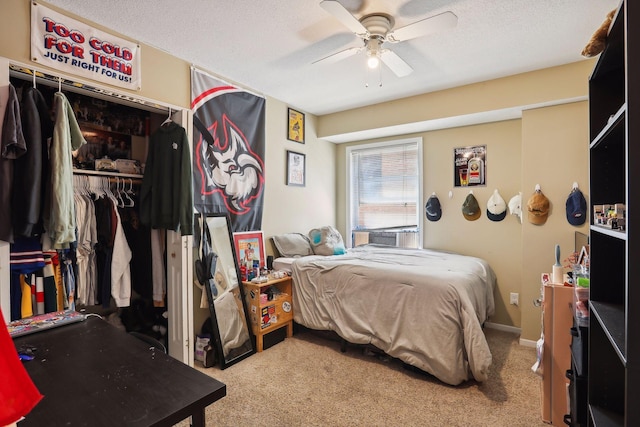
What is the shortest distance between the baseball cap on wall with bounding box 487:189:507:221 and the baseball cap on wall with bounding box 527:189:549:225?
439mm

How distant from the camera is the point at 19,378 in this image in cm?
49

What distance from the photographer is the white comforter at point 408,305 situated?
7.70ft

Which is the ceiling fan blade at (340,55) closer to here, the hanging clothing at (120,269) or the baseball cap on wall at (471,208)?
the hanging clothing at (120,269)

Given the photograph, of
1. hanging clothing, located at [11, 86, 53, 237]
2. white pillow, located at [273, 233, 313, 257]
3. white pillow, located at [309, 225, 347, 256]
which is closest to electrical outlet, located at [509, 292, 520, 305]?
white pillow, located at [309, 225, 347, 256]

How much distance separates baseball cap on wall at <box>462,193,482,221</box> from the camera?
3.69 meters

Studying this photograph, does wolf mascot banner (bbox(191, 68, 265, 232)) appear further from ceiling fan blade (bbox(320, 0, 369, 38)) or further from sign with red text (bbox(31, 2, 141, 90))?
ceiling fan blade (bbox(320, 0, 369, 38))

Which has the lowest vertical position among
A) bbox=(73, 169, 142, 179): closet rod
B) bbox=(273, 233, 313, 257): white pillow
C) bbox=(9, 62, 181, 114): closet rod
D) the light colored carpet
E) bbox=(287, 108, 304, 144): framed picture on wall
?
the light colored carpet

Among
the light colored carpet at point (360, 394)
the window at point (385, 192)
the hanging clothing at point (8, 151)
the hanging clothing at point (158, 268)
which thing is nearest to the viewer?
the hanging clothing at point (8, 151)

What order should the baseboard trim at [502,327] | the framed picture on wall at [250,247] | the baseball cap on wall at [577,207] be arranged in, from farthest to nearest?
the baseboard trim at [502,327] → the framed picture on wall at [250,247] → the baseball cap on wall at [577,207]

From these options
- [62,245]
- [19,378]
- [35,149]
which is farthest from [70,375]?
[35,149]

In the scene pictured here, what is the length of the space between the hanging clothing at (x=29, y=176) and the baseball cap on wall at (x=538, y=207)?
371 cm

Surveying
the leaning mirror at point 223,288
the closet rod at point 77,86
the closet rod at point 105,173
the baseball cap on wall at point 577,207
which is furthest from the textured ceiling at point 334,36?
the leaning mirror at point 223,288

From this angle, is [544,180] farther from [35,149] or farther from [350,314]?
[35,149]

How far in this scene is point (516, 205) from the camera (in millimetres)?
3385
